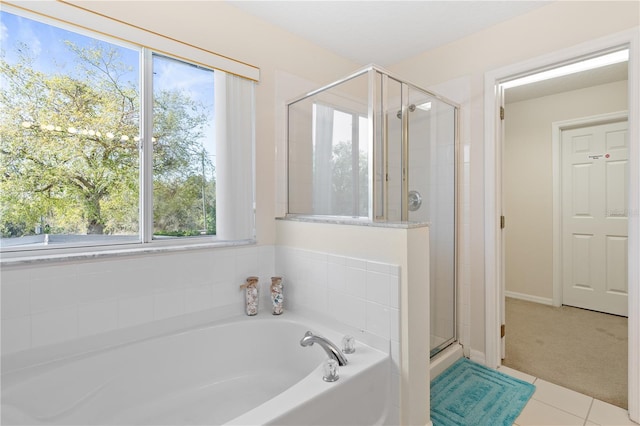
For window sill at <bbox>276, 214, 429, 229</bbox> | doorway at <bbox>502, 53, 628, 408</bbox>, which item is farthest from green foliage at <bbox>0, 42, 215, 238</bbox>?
doorway at <bbox>502, 53, 628, 408</bbox>

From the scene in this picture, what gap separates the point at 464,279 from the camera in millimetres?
2375

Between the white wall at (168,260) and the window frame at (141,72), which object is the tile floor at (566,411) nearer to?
the white wall at (168,260)

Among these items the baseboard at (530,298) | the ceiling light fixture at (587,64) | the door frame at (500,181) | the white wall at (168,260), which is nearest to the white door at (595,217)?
the baseboard at (530,298)

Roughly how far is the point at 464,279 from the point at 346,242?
46.4 inches

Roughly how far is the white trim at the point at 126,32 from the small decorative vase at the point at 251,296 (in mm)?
1345

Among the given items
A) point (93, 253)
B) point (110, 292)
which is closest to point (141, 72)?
point (93, 253)

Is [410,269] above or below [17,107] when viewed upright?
below

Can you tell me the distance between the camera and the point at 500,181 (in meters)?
2.24

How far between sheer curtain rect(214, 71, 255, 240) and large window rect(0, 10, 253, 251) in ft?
0.06

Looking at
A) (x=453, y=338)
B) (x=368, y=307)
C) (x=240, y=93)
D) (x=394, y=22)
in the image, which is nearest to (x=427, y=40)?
(x=394, y=22)

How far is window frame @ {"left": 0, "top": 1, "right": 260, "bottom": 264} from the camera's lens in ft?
Result: 4.68

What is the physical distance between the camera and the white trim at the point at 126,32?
1.41 meters

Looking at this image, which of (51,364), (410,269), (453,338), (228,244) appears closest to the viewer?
(51,364)

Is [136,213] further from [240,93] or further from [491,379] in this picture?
[491,379]
